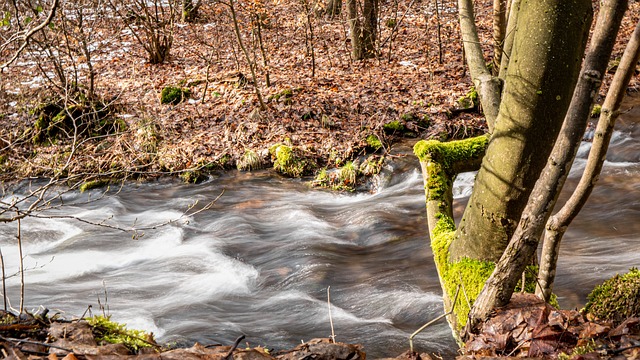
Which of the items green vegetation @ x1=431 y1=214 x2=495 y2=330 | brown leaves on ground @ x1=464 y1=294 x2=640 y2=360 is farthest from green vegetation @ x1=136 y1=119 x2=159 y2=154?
brown leaves on ground @ x1=464 y1=294 x2=640 y2=360

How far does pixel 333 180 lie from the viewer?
10258 mm

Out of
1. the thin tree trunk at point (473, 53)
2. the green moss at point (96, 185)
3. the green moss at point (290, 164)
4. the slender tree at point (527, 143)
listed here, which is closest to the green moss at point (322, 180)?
the green moss at point (290, 164)

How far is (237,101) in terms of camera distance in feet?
41.8

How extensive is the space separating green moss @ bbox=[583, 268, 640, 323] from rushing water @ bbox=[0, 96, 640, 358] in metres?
1.67

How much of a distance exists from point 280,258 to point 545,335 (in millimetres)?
5432

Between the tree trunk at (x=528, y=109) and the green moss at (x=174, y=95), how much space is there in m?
11.0

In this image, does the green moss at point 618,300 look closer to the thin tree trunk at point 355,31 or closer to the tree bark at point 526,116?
the tree bark at point 526,116

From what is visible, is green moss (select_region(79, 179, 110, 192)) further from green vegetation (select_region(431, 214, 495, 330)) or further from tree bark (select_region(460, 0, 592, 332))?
tree bark (select_region(460, 0, 592, 332))

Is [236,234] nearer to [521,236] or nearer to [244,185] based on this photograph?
[244,185]

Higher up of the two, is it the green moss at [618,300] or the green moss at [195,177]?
the green moss at [618,300]

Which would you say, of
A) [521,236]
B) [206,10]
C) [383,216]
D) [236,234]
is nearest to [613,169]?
[383,216]

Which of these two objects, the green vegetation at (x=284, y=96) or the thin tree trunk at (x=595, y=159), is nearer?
the thin tree trunk at (x=595, y=159)

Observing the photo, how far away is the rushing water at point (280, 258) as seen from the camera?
234 inches

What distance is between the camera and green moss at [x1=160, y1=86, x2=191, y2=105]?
43.6 feet
